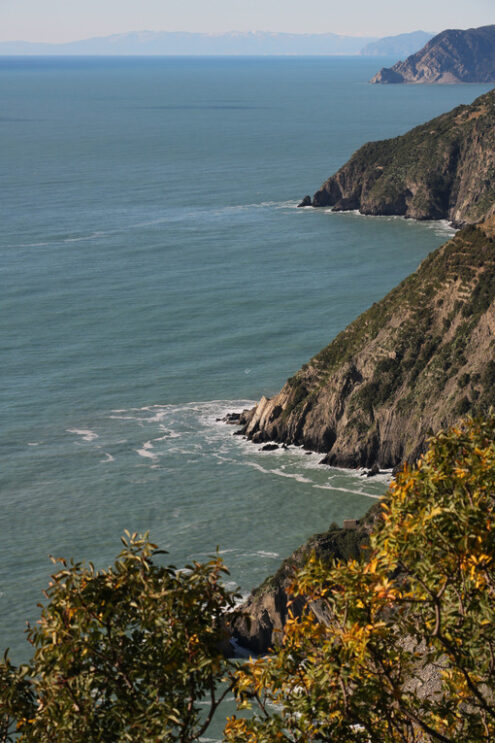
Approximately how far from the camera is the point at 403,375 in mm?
81375

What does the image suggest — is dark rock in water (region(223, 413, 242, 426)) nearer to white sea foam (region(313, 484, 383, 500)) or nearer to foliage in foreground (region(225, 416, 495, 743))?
white sea foam (region(313, 484, 383, 500))

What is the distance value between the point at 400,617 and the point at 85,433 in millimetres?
66217

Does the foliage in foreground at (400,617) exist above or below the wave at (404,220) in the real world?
above

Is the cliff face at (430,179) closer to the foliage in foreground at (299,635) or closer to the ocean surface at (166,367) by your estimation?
the ocean surface at (166,367)

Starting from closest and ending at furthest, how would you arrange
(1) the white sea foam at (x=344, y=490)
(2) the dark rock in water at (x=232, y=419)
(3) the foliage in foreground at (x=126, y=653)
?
1. (3) the foliage in foreground at (x=126, y=653)
2. (1) the white sea foam at (x=344, y=490)
3. (2) the dark rock in water at (x=232, y=419)

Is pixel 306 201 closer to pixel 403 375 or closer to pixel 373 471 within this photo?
pixel 403 375

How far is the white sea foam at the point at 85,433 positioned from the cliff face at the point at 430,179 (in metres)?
105

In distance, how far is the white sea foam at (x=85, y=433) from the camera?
8200 cm

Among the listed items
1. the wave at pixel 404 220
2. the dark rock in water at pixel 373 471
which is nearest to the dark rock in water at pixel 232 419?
the dark rock in water at pixel 373 471

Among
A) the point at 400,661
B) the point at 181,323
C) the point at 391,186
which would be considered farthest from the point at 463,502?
the point at 391,186

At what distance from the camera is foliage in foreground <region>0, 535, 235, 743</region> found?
53.0 feet

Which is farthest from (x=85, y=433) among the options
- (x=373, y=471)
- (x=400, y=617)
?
(x=400, y=617)

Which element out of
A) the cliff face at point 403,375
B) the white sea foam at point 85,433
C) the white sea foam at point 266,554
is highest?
the cliff face at point 403,375

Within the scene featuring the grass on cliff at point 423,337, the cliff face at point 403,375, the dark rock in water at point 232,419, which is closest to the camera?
the cliff face at point 403,375
